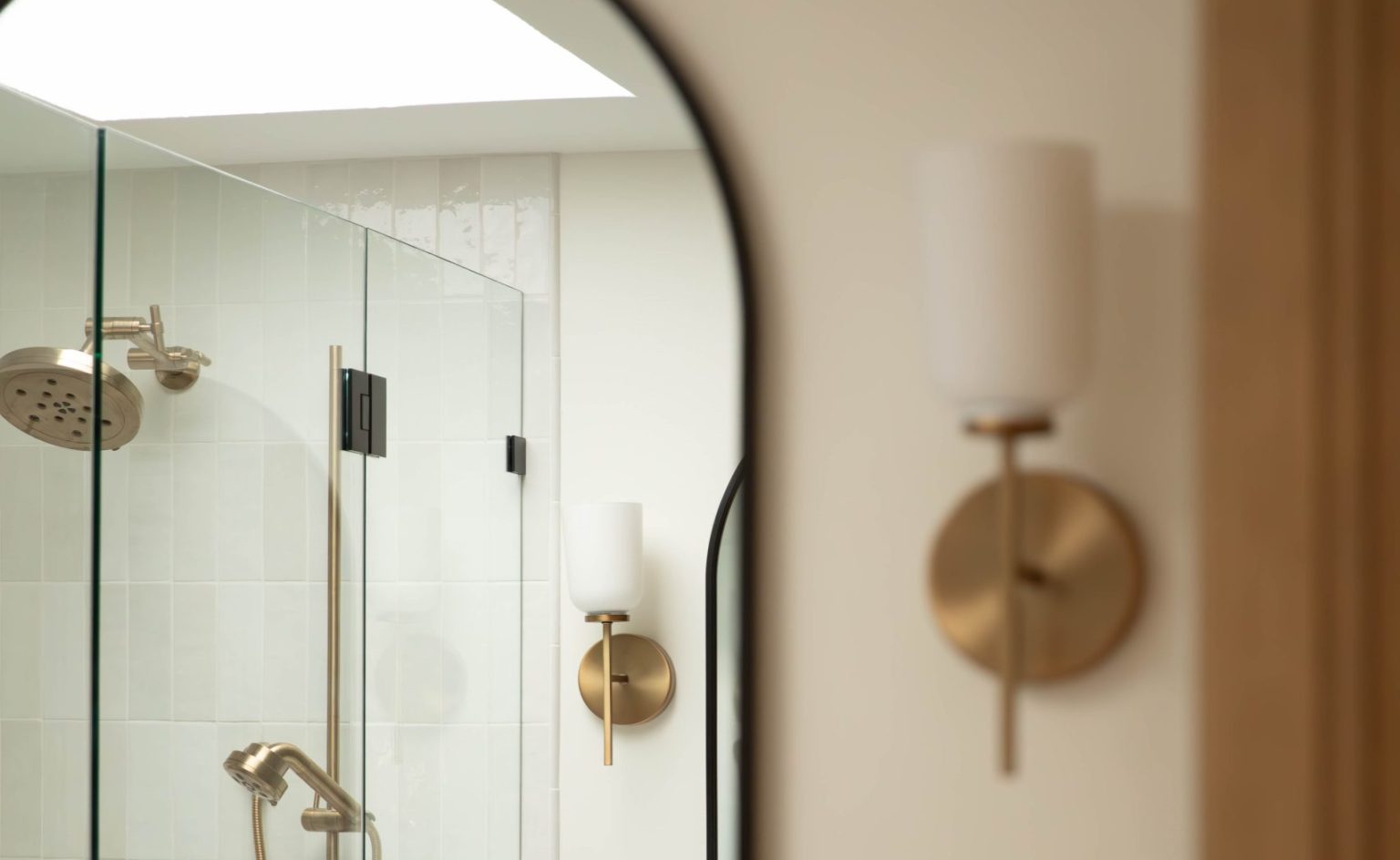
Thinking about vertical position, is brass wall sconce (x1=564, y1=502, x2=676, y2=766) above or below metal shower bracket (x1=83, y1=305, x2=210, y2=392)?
below

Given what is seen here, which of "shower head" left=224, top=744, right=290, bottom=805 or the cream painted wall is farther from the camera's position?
"shower head" left=224, top=744, right=290, bottom=805

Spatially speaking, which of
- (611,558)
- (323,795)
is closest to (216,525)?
(323,795)

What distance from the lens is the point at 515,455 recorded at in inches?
29.0

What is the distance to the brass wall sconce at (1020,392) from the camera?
66cm

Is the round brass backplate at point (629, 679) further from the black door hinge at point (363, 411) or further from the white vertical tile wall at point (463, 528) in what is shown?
the black door hinge at point (363, 411)

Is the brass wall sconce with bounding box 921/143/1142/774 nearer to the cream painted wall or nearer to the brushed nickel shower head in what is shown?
the cream painted wall

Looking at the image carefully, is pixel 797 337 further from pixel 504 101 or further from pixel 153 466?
pixel 153 466

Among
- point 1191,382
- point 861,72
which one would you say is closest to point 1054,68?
point 861,72

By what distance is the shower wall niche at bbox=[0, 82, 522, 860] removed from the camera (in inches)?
30.6

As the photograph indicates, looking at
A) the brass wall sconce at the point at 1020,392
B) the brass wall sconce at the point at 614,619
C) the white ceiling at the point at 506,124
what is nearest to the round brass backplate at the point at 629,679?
the brass wall sconce at the point at 614,619

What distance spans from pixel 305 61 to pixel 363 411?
289 mm

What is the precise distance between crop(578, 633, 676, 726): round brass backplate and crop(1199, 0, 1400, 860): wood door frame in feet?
1.22

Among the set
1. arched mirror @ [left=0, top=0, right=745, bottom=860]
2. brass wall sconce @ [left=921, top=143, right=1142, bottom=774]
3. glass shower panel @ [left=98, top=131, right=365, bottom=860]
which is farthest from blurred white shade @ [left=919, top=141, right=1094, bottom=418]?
glass shower panel @ [left=98, top=131, right=365, bottom=860]

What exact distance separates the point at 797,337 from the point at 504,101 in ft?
0.93
